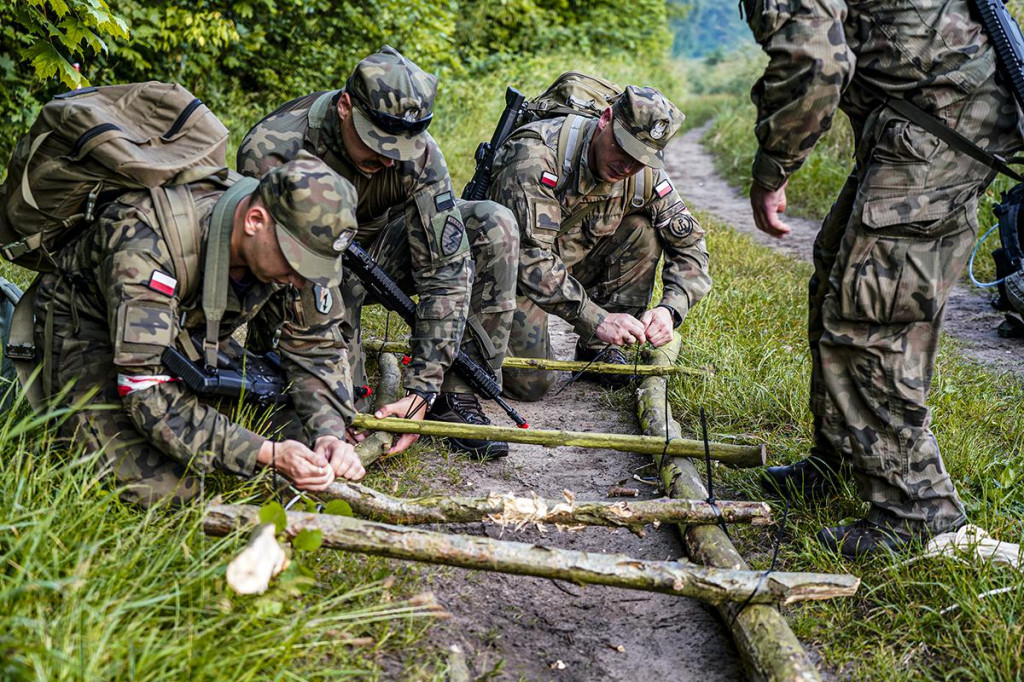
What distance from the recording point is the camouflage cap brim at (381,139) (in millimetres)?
3764

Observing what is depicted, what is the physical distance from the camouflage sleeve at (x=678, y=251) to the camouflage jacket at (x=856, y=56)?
210cm

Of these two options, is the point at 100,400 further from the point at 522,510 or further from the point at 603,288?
the point at 603,288

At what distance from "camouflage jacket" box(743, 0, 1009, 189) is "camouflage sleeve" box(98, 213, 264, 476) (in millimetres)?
2085

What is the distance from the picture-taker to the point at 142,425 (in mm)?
2877

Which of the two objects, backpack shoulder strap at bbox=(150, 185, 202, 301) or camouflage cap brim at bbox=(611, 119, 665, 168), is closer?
backpack shoulder strap at bbox=(150, 185, 202, 301)

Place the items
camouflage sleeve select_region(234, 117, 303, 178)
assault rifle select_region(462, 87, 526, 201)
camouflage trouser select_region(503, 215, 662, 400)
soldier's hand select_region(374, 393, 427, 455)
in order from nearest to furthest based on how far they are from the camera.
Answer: soldier's hand select_region(374, 393, 427, 455), camouflage sleeve select_region(234, 117, 303, 178), assault rifle select_region(462, 87, 526, 201), camouflage trouser select_region(503, 215, 662, 400)

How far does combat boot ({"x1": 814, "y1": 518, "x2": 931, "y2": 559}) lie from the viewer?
10.0ft

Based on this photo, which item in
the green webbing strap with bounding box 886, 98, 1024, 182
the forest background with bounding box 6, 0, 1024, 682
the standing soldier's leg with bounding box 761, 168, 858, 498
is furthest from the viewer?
the standing soldier's leg with bounding box 761, 168, 858, 498

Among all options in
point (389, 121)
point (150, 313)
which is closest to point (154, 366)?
point (150, 313)

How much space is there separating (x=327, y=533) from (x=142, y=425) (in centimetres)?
78

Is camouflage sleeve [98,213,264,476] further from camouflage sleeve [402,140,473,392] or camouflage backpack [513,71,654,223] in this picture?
camouflage backpack [513,71,654,223]

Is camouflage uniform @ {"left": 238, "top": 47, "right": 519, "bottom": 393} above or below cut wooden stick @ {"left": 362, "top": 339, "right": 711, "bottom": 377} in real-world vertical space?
above

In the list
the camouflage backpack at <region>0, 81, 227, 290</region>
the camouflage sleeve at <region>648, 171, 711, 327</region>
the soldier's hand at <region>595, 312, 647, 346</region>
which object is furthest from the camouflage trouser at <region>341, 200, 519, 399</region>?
the camouflage backpack at <region>0, 81, 227, 290</region>

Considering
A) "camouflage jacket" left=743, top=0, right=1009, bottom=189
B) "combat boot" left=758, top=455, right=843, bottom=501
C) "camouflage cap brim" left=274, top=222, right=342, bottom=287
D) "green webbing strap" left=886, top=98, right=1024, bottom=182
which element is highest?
"camouflage jacket" left=743, top=0, right=1009, bottom=189
